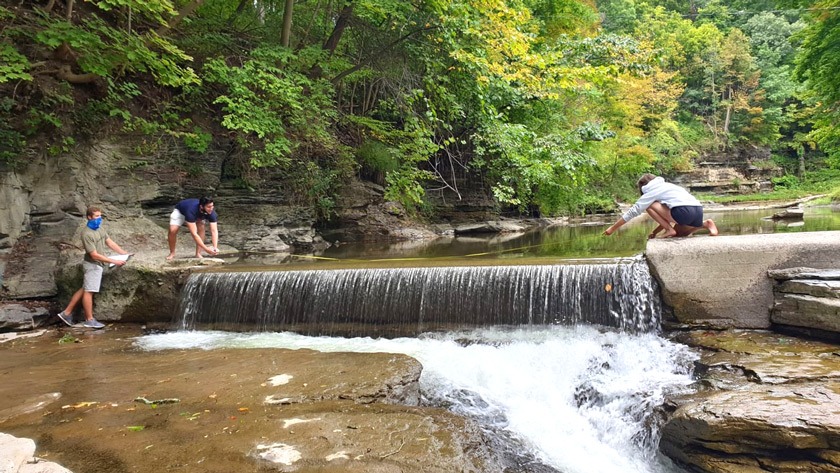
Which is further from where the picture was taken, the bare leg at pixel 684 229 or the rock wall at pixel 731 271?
the bare leg at pixel 684 229

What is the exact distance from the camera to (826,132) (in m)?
15.8

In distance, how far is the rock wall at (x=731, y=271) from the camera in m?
5.07

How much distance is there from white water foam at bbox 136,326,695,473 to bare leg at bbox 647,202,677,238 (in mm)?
1521

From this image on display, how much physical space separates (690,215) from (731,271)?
0.88 meters

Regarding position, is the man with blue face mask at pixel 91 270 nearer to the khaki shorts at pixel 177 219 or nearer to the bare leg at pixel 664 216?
the khaki shorts at pixel 177 219

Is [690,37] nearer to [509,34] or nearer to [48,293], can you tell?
[509,34]

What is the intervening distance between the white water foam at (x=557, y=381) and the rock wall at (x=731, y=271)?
64cm

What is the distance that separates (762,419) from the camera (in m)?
3.06

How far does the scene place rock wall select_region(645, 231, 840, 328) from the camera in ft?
16.6

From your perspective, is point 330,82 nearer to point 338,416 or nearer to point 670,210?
point 670,210

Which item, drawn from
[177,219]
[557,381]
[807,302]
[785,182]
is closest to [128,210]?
[177,219]

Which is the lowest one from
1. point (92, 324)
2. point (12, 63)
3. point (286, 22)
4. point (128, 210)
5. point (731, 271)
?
point (92, 324)

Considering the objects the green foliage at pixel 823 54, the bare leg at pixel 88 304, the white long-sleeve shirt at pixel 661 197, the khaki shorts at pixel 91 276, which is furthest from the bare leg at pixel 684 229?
the green foliage at pixel 823 54

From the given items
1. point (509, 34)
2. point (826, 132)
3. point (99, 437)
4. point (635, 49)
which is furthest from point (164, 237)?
point (826, 132)
